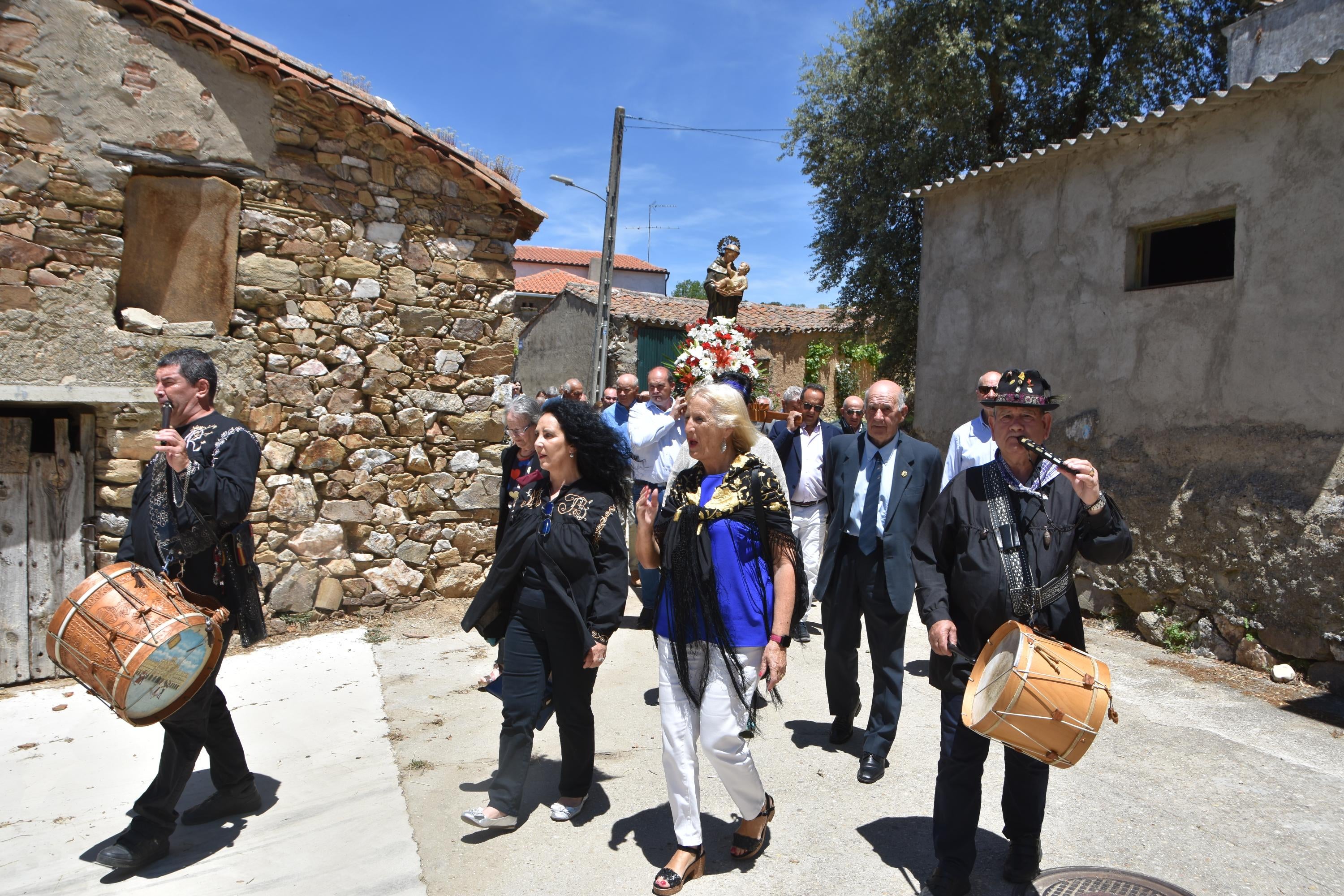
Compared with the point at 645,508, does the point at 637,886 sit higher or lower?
lower

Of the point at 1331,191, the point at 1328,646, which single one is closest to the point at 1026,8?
the point at 1331,191

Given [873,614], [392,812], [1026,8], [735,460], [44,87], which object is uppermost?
[1026,8]

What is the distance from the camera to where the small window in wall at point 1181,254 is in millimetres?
7328

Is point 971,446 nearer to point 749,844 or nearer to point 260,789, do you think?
point 749,844

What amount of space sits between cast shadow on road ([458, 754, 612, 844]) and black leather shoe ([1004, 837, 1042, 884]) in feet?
5.57

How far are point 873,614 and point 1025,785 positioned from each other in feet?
4.42

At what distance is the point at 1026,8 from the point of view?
13367 millimetres

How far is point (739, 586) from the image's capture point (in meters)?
3.28

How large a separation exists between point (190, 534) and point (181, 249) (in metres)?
3.55

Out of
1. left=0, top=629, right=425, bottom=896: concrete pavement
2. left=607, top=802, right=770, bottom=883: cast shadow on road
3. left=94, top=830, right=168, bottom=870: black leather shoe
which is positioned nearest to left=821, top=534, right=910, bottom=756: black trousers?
left=607, top=802, right=770, bottom=883: cast shadow on road

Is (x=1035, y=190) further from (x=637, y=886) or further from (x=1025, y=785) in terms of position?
Answer: (x=637, y=886)

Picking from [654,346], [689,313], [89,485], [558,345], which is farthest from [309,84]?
[558,345]

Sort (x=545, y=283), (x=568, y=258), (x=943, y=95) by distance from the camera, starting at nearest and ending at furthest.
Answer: (x=943, y=95)
(x=545, y=283)
(x=568, y=258)

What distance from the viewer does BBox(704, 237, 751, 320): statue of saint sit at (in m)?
8.21
